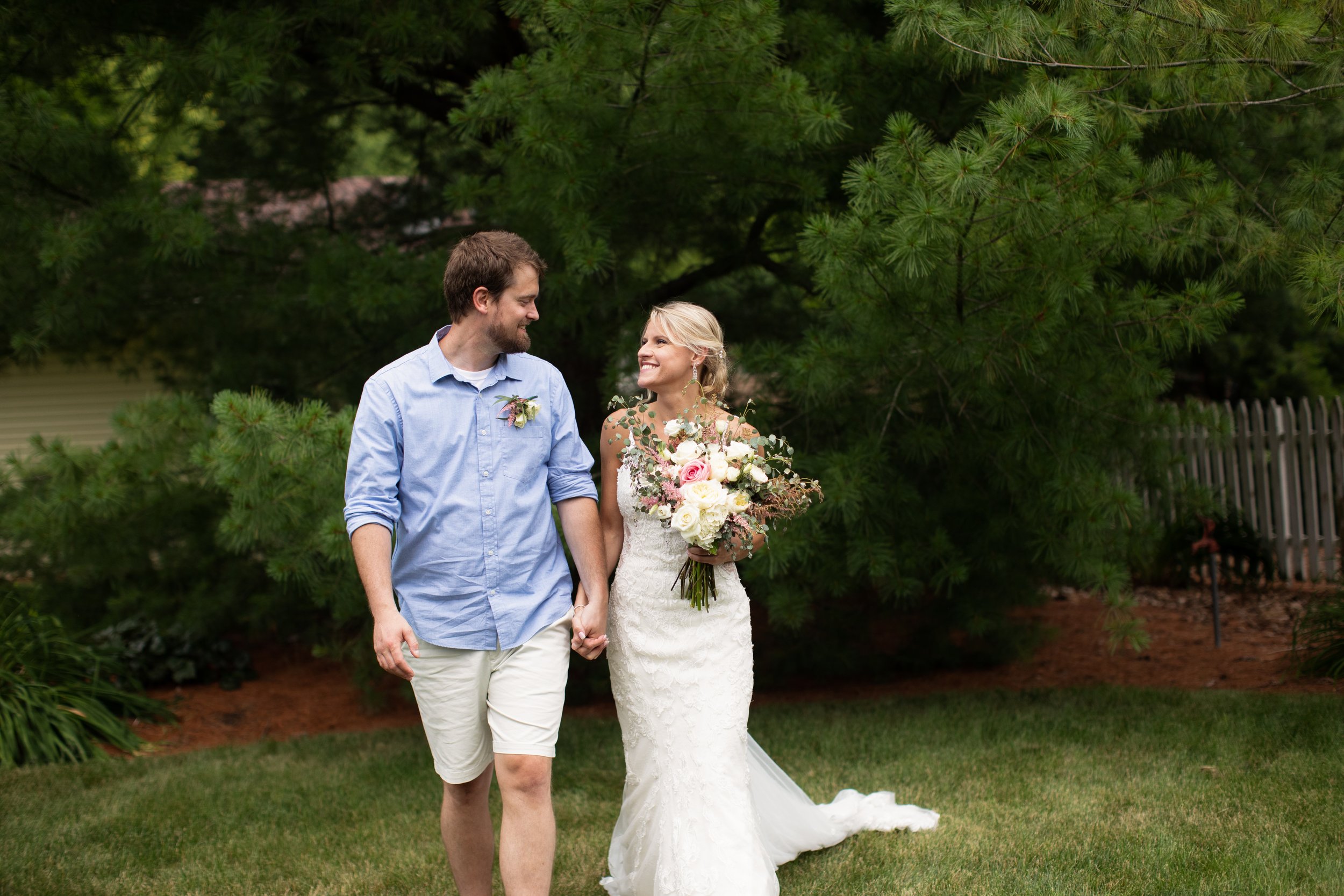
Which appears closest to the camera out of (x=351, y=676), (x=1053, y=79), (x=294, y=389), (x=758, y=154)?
(x=1053, y=79)

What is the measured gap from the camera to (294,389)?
722 centimetres

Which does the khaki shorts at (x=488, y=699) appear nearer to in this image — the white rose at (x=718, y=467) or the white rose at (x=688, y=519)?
the white rose at (x=688, y=519)

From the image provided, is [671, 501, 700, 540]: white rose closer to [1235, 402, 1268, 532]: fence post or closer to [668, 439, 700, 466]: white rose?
[668, 439, 700, 466]: white rose

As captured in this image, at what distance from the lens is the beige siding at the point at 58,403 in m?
13.7

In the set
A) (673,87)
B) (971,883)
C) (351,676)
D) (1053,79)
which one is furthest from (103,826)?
(1053,79)

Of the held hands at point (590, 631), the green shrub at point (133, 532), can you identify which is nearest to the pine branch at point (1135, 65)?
the held hands at point (590, 631)

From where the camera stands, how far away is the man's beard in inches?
127

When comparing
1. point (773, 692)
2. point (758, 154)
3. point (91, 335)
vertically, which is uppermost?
point (758, 154)

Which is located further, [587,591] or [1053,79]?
[1053,79]

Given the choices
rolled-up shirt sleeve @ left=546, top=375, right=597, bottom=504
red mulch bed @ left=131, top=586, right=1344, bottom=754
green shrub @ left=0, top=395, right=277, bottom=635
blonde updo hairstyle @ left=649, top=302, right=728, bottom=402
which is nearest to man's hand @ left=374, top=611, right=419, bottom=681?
rolled-up shirt sleeve @ left=546, top=375, right=597, bottom=504

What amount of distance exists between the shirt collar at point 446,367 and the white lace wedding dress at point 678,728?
544 millimetres

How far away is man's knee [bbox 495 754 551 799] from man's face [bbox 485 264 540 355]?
122 cm

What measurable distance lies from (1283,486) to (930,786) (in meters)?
6.72

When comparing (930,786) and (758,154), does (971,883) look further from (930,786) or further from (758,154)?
(758,154)
